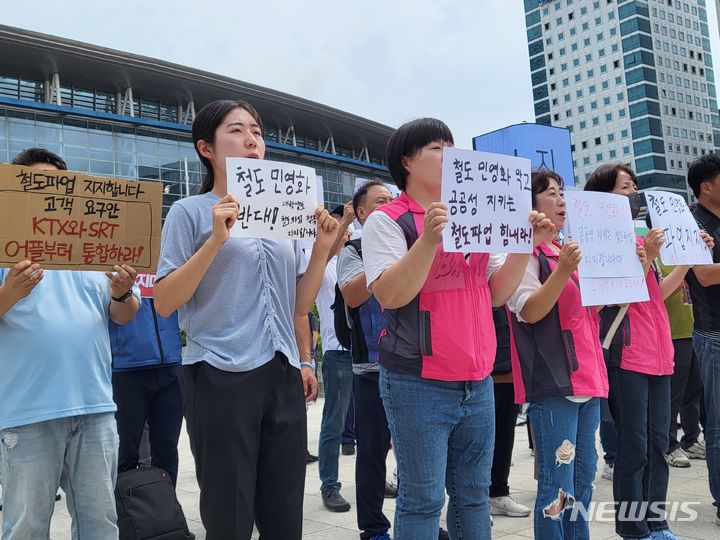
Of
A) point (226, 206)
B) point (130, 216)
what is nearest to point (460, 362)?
point (226, 206)

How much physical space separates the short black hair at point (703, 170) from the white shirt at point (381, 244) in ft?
7.78

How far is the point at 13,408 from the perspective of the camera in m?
2.30

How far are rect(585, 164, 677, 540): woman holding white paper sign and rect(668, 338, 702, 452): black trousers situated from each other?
2.00 meters

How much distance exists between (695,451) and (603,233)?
11.5ft

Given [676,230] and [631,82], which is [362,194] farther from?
[631,82]

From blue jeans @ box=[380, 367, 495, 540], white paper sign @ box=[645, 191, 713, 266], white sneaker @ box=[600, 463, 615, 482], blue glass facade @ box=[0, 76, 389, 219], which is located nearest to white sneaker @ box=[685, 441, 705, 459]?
white sneaker @ box=[600, 463, 615, 482]

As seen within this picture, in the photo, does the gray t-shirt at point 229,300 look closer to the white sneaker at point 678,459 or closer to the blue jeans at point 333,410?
the blue jeans at point 333,410

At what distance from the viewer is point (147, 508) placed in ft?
10.3

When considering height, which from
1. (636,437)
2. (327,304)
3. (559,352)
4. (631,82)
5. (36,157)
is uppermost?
(631,82)

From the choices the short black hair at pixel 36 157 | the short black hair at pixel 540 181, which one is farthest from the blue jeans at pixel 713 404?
the short black hair at pixel 36 157

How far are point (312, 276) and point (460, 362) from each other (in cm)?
64

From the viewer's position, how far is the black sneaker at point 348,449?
6535mm

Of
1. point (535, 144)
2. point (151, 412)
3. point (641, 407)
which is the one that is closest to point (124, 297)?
point (151, 412)

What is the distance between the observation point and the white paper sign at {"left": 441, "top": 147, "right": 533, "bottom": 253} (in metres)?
2.31
